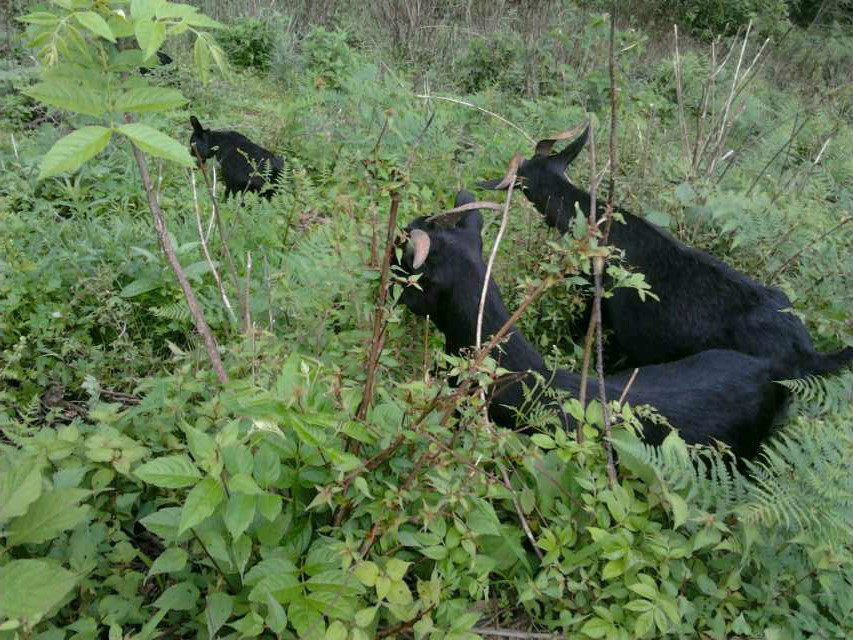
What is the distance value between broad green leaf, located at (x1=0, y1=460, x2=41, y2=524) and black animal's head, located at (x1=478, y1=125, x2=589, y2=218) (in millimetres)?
2485

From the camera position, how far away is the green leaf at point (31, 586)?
142 cm

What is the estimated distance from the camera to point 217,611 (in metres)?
1.61

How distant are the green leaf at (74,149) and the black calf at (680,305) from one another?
1.64 m

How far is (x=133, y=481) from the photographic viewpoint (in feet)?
6.37

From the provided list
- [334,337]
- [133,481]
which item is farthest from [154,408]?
[334,337]

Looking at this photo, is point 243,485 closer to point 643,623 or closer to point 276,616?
point 276,616

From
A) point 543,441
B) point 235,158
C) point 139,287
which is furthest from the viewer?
point 235,158

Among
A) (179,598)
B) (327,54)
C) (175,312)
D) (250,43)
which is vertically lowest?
(250,43)

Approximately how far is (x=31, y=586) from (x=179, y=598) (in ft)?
1.12

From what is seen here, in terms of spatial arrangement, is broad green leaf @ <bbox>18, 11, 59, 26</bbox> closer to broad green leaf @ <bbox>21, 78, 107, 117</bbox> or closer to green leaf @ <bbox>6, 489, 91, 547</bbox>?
broad green leaf @ <bbox>21, 78, 107, 117</bbox>

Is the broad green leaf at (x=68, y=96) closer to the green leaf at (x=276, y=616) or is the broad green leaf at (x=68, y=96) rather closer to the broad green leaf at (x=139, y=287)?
the green leaf at (x=276, y=616)

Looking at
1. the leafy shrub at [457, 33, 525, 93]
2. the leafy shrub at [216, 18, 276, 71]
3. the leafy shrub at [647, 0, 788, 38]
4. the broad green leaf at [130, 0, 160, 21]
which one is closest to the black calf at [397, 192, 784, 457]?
the broad green leaf at [130, 0, 160, 21]

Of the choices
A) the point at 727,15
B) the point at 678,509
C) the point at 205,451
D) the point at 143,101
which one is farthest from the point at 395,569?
the point at 727,15

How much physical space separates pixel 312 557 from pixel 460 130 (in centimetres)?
404
